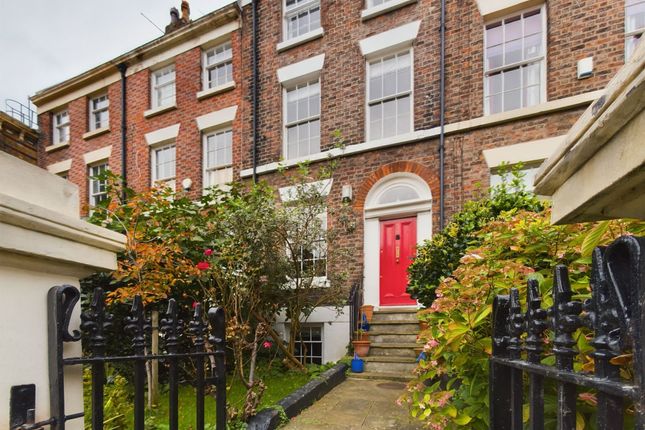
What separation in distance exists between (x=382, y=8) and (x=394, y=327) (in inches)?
260

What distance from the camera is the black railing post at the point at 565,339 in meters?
0.91

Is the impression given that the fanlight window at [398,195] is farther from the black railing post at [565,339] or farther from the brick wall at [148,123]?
the black railing post at [565,339]

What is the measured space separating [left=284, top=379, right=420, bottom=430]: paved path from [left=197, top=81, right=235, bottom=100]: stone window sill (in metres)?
7.85

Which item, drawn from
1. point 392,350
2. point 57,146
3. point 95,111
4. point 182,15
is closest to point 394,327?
point 392,350

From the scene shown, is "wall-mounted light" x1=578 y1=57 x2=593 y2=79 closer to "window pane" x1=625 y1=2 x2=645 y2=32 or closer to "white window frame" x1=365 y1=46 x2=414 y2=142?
"window pane" x1=625 y1=2 x2=645 y2=32

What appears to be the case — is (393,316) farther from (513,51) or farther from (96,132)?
(96,132)

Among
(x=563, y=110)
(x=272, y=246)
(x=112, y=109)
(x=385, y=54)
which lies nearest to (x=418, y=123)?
(x=385, y=54)

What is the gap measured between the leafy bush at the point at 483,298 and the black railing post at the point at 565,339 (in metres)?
0.70

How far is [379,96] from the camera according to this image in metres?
8.54

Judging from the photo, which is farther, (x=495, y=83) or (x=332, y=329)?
(x=332, y=329)

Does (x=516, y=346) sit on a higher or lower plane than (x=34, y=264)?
lower

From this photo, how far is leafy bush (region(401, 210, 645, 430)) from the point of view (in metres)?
1.93

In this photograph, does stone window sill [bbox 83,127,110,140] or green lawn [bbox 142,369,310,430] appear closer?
green lawn [bbox 142,369,310,430]

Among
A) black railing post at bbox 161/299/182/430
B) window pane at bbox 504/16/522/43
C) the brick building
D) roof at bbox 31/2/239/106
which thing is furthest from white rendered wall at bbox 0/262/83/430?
roof at bbox 31/2/239/106
